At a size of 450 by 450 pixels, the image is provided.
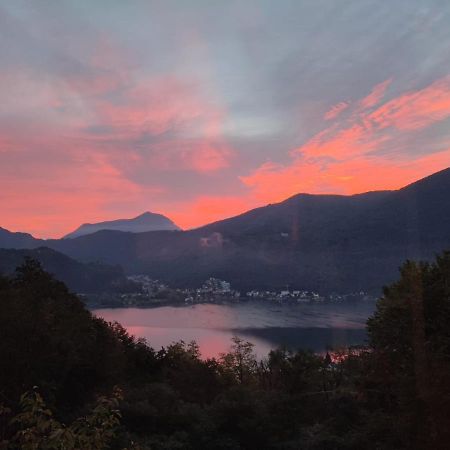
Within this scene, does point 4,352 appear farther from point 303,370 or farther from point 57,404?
point 303,370

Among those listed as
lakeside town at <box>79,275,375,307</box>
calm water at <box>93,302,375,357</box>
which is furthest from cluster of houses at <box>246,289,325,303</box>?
calm water at <box>93,302,375,357</box>

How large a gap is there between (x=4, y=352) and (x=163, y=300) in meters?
171

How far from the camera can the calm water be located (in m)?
93.1

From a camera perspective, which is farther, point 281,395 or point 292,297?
point 292,297

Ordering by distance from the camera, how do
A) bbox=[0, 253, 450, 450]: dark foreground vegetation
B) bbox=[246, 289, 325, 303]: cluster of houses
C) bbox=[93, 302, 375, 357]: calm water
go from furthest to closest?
bbox=[246, 289, 325, 303]: cluster of houses, bbox=[93, 302, 375, 357]: calm water, bbox=[0, 253, 450, 450]: dark foreground vegetation

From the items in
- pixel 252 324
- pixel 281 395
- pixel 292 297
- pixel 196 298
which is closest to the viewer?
pixel 281 395

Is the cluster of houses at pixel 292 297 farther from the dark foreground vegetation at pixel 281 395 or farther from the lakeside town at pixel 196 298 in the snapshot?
the dark foreground vegetation at pixel 281 395

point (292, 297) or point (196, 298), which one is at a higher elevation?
point (196, 298)

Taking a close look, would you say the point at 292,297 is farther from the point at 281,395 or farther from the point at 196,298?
the point at 281,395

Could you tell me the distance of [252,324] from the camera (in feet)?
401

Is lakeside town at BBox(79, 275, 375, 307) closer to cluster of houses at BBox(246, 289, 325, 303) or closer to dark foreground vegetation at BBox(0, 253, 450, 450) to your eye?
cluster of houses at BBox(246, 289, 325, 303)

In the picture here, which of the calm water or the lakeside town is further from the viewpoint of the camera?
the lakeside town

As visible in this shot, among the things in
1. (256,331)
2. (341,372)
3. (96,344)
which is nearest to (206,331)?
(256,331)

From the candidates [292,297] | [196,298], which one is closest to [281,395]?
Result: [292,297]
